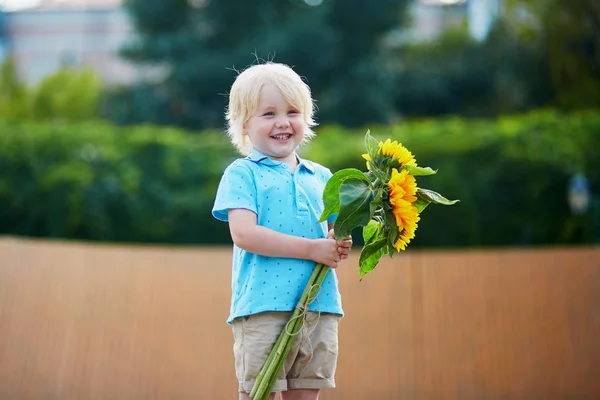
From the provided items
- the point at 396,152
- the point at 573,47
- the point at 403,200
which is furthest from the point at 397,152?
the point at 573,47

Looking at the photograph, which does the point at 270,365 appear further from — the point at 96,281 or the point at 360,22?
the point at 360,22

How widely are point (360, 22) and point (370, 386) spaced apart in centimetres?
1281

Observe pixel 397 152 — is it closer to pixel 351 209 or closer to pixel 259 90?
pixel 351 209

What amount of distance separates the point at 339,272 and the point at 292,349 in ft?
10.9

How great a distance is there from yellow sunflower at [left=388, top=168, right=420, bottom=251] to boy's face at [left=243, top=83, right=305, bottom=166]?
33cm

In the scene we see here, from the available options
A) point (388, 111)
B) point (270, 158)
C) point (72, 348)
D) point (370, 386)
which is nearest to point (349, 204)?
point (270, 158)

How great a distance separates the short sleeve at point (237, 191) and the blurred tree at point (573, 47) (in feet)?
41.8

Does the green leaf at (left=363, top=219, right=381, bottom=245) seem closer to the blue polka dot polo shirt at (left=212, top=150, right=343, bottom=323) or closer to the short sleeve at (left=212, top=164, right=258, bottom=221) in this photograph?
the blue polka dot polo shirt at (left=212, top=150, right=343, bottom=323)

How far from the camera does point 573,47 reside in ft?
51.0

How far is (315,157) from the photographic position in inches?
346

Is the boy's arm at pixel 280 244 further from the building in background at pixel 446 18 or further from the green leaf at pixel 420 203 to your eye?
the building in background at pixel 446 18

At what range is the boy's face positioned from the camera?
258cm

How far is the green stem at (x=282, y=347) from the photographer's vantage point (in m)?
2.48

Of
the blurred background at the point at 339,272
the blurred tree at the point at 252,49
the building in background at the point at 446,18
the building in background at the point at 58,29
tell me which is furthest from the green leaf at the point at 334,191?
the building in background at the point at 58,29
